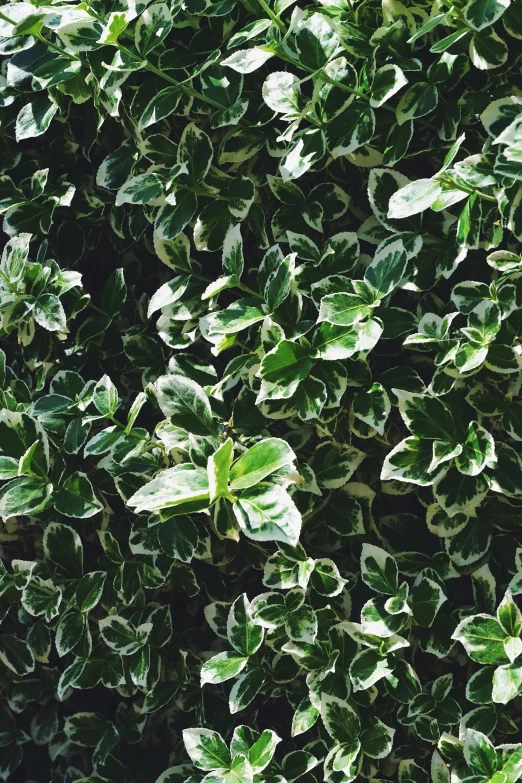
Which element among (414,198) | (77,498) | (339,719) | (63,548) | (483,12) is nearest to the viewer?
(483,12)

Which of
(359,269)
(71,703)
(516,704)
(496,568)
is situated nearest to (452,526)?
(496,568)

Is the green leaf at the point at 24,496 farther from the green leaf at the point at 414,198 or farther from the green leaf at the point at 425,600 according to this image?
the green leaf at the point at 414,198

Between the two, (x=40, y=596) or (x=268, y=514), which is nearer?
(x=268, y=514)

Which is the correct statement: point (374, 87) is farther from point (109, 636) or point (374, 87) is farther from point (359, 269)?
point (109, 636)

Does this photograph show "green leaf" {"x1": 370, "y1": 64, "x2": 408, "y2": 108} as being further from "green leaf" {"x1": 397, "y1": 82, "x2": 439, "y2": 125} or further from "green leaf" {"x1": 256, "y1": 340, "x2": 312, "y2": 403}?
"green leaf" {"x1": 256, "y1": 340, "x2": 312, "y2": 403}

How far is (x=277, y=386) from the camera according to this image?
4.78 ft

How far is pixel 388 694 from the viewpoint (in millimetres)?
1645

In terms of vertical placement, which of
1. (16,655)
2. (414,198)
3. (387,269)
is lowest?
(16,655)

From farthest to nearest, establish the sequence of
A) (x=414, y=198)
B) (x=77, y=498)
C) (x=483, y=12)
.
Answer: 1. (x=77, y=498)
2. (x=414, y=198)
3. (x=483, y=12)

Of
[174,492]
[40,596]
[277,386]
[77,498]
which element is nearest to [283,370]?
[277,386]

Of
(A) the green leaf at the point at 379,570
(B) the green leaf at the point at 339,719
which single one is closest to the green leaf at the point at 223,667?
(B) the green leaf at the point at 339,719

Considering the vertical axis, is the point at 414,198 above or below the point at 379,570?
above

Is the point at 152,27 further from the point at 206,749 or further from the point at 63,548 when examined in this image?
the point at 206,749

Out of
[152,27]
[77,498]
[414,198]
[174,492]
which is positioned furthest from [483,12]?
[77,498]
